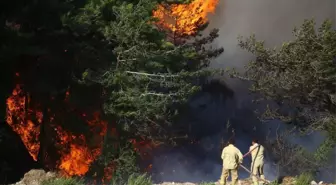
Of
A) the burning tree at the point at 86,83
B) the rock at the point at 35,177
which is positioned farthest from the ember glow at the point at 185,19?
the rock at the point at 35,177

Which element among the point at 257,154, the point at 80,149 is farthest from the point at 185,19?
the point at 257,154

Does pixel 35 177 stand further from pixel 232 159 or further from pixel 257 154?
pixel 257 154

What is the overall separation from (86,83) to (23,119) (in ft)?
17.2

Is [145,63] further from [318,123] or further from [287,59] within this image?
[318,123]

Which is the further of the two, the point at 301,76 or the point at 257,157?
the point at 301,76

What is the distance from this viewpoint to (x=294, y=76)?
17.8 metres

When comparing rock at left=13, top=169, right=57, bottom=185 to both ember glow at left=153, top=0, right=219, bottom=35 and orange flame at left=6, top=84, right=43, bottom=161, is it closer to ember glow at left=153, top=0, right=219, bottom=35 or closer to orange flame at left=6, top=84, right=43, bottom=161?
orange flame at left=6, top=84, right=43, bottom=161

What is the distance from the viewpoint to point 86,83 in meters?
20.8

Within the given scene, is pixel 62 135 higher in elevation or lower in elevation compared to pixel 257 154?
higher

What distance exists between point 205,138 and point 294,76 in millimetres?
33237

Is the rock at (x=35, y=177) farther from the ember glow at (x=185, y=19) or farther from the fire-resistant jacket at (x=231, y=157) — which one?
the ember glow at (x=185, y=19)

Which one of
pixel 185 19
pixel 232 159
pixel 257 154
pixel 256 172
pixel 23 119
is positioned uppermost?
pixel 185 19

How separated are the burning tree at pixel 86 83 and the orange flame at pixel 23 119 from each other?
0.18 feet

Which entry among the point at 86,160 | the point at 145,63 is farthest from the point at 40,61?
the point at 86,160
